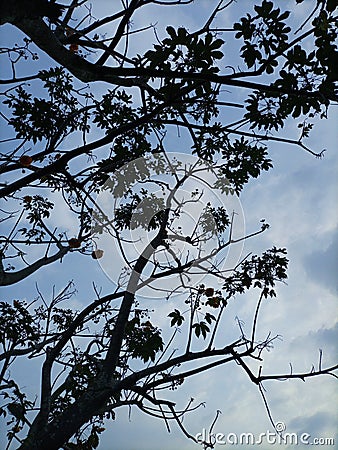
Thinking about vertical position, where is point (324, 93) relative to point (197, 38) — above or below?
below

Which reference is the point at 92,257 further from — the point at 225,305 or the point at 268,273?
the point at 268,273

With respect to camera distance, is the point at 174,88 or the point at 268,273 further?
the point at 268,273

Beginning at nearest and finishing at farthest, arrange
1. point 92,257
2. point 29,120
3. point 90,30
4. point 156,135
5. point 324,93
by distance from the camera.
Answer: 1. point 324,93
2. point 90,30
3. point 29,120
4. point 156,135
5. point 92,257

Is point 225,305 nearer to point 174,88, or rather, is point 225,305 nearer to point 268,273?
point 268,273

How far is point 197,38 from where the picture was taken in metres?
2.39

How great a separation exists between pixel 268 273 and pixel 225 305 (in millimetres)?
707

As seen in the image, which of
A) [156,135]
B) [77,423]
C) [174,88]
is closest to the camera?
[174,88]

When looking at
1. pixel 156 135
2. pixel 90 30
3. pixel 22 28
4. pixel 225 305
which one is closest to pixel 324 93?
pixel 22 28

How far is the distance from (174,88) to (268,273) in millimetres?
3130

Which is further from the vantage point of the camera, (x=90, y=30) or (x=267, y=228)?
(x=267, y=228)

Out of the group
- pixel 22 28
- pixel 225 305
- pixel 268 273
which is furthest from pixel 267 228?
pixel 22 28

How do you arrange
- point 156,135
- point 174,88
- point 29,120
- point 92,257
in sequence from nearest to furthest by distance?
point 174,88
point 29,120
point 156,135
point 92,257

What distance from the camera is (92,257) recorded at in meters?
4.96

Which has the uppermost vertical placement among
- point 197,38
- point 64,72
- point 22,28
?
point 64,72
